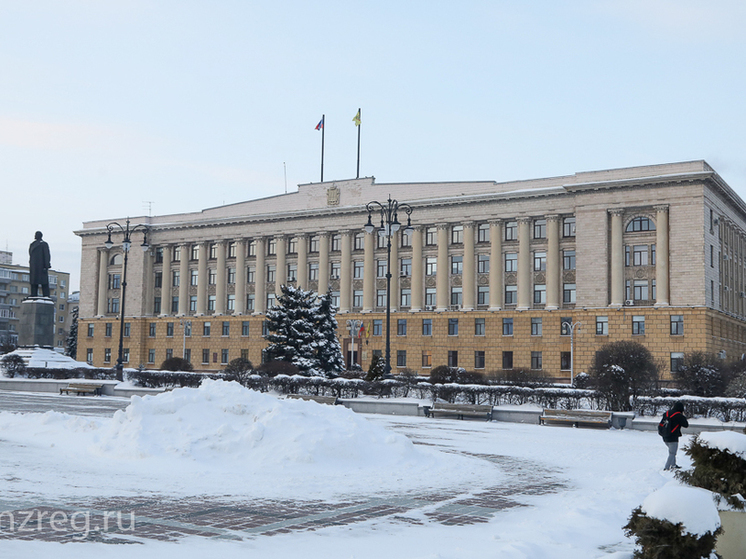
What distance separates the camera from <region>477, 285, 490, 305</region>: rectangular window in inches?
2790

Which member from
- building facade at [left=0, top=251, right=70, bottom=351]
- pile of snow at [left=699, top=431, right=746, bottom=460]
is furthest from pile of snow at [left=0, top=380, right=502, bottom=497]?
building facade at [left=0, top=251, right=70, bottom=351]

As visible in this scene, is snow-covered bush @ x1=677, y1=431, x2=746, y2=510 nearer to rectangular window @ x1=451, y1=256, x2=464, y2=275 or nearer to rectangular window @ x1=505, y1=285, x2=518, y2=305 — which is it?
rectangular window @ x1=505, y1=285, x2=518, y2=305

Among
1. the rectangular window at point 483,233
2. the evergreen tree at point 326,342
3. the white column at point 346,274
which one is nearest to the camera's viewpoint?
the evergreen tree at point 326,342

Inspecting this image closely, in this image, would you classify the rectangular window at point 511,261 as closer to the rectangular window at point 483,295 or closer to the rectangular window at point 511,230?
the rectangular window at point 511,230

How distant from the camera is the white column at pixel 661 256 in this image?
201 ft

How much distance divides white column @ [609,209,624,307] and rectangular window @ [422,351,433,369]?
57.2 feet

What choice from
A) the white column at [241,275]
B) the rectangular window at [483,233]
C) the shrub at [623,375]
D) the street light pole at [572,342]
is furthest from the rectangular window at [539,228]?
the shrub at [623,375]

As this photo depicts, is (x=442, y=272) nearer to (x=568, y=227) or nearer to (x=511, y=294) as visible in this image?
(x=511, y=294)

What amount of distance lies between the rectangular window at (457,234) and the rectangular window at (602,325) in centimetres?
1521

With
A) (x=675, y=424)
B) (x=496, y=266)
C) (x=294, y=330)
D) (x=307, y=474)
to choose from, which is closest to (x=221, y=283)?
(x=496, y=266)

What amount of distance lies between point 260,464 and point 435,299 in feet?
199

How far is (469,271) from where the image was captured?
233 feet

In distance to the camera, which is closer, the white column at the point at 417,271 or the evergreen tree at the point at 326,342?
the evergreen tree at the point at 326,342

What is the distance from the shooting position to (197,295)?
282 feet
